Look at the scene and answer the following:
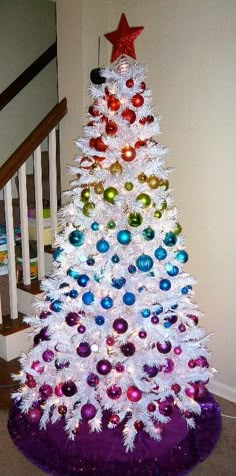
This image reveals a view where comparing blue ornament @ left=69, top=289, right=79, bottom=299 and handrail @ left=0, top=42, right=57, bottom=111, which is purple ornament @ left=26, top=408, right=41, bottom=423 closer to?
blue ornament @ left=69, top=289, right=79, bottom=299

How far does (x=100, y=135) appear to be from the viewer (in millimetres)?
1457

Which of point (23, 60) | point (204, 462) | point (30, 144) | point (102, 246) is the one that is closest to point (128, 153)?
point (102, 246)

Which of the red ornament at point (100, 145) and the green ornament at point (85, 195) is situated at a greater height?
the red ornament at point (100, 145)

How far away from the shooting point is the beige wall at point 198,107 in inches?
64.5

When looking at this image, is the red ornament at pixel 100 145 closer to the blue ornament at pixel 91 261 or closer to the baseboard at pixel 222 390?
the blue ornament at pixel 91 261

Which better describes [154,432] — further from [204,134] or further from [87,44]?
[87,44]

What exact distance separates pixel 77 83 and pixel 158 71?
0.41 metres

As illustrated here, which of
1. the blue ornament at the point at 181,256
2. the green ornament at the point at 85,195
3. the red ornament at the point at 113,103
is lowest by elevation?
the blue ornament at the point at 181,256

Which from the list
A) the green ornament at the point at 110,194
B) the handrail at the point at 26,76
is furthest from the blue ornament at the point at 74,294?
the handrail at the point at 26,76

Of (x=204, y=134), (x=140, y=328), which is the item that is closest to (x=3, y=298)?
(x=140, y=328)

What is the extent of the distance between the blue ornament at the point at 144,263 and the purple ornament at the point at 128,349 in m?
0.26

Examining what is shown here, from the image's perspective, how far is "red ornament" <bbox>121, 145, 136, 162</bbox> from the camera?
4.57 ft

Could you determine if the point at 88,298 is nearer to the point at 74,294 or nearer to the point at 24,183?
the point at 74,294

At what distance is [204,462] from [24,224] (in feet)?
4.39
